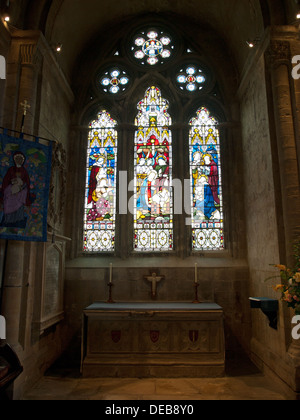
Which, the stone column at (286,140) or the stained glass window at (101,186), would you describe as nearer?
the stone column at (286,140)

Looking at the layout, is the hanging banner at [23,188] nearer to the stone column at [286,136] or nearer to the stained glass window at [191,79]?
the stone column at [286,136]

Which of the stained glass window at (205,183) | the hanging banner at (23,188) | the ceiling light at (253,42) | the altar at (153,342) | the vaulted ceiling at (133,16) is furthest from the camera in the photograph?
the stained glass window at (205,183)

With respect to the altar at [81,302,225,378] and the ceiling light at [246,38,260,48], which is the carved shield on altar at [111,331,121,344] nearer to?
the altar at [81,302,225,378]

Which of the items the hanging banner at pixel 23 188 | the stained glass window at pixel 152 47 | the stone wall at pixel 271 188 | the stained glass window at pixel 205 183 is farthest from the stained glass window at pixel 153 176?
the hanging banner at pixel 23 188

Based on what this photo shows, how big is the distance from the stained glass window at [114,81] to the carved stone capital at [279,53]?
141 inches

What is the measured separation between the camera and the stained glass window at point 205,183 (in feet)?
23.1

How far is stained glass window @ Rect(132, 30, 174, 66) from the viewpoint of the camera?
7.98m

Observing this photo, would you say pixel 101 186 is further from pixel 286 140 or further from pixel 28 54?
pixel 286 140

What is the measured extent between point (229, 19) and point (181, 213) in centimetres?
428

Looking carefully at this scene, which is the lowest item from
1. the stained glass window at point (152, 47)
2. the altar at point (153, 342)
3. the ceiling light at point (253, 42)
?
the altar at point (153, 342)

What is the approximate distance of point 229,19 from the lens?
23.3 ft

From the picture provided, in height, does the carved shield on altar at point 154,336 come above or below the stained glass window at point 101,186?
below

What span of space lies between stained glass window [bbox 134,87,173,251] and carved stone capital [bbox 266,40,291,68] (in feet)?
8.94
